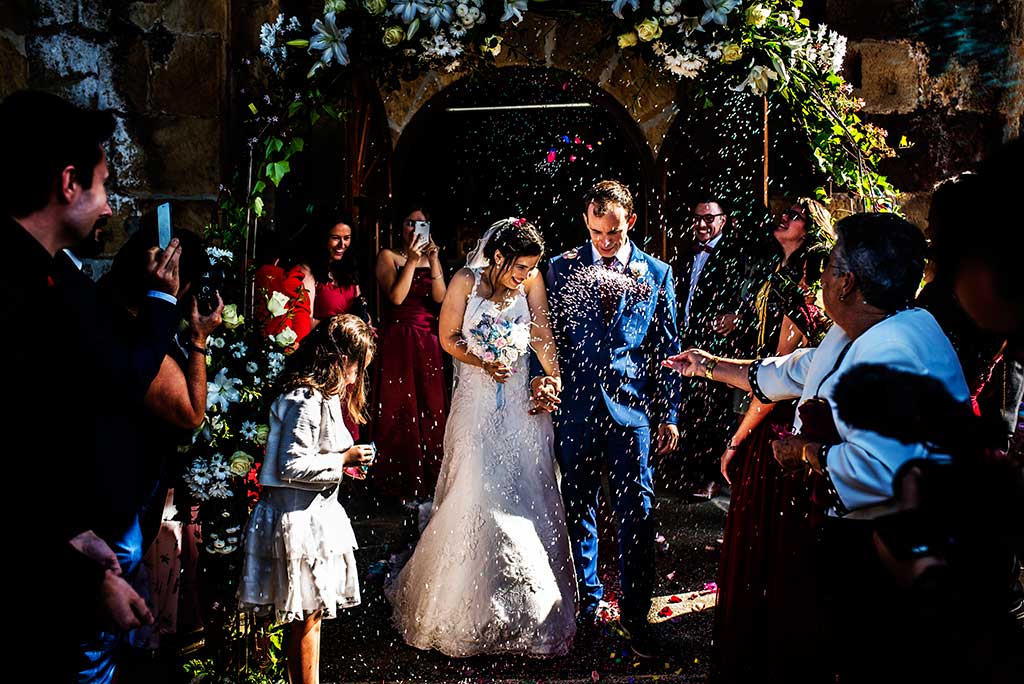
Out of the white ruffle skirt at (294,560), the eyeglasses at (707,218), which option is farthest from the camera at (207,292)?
the eyeglasses at (707,218)

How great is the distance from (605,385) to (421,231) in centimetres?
231

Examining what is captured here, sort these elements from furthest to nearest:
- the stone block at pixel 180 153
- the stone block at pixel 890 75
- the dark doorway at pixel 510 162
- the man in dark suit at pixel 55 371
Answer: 1. the dark doorway at pixel 510 162
2. the stone block at pixel 890 75
3. the stone block at pixel 180 153
4. the man in dark suit at pixel 55 371

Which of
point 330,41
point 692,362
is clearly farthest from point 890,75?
point 330,41

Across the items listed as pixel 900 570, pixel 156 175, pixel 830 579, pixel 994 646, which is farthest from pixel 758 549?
pixel 156 175

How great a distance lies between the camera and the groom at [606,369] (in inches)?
166

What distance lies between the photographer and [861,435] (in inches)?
91.7

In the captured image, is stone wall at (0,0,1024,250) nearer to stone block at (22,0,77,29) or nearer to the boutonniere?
stone block at (22,0,77,29)

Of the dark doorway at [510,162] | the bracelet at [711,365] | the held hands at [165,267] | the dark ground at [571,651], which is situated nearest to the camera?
the held hands at [165,267]

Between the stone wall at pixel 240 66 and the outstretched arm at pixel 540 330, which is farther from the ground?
the stone wall at pixel 240 66

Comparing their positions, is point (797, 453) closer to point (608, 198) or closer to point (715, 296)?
point (608, 198)

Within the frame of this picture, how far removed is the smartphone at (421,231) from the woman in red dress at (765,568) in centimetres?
307

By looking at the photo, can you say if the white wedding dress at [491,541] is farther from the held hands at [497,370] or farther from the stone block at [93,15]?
the stone block at [93,15]

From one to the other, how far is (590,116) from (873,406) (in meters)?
8.97

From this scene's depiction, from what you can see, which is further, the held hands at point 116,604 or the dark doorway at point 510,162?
the dark doorway at point 510,162
